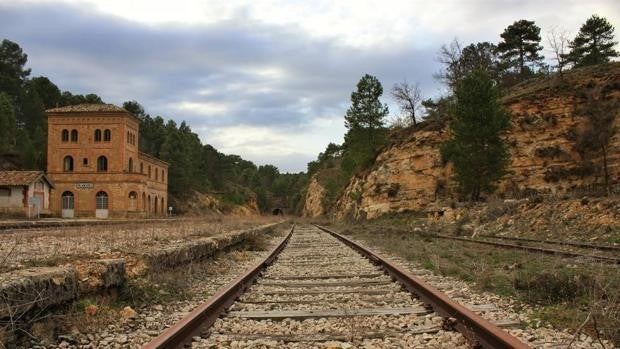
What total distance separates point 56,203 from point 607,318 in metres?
69.5

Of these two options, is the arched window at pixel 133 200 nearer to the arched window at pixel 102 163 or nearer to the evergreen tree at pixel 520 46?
the arched window at pixel 102 163

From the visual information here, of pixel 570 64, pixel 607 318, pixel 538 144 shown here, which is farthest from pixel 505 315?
pixel 570 64

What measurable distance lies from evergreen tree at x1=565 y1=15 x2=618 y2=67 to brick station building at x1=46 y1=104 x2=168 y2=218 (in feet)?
170

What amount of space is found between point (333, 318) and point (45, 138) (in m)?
86.7

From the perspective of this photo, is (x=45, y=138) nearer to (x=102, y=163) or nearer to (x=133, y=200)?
(x=102, y=163)

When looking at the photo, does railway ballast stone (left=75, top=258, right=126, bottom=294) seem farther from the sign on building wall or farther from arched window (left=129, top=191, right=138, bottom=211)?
the sign on building wall

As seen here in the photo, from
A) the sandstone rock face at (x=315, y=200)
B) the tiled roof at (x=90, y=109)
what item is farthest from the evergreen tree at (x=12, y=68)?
the sandstone rock face at (x=315, y=200)

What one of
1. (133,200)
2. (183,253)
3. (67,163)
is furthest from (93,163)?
(183,253)

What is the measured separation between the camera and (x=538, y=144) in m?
42.9

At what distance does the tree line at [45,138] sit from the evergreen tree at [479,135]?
53469 mm

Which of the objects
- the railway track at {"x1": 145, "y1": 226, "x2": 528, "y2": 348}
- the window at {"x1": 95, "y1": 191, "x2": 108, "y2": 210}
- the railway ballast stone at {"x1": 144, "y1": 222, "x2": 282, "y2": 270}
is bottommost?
the railway track at {"x1": 145, "y1": 226, "x2": 528, "y2": 348}

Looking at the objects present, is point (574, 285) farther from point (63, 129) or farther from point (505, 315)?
point (63, 129)

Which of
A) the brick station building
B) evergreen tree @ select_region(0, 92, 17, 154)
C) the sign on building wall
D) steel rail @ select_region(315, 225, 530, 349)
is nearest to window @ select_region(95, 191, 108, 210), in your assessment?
the brick station building

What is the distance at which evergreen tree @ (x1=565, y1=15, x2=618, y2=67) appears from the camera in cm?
5694
